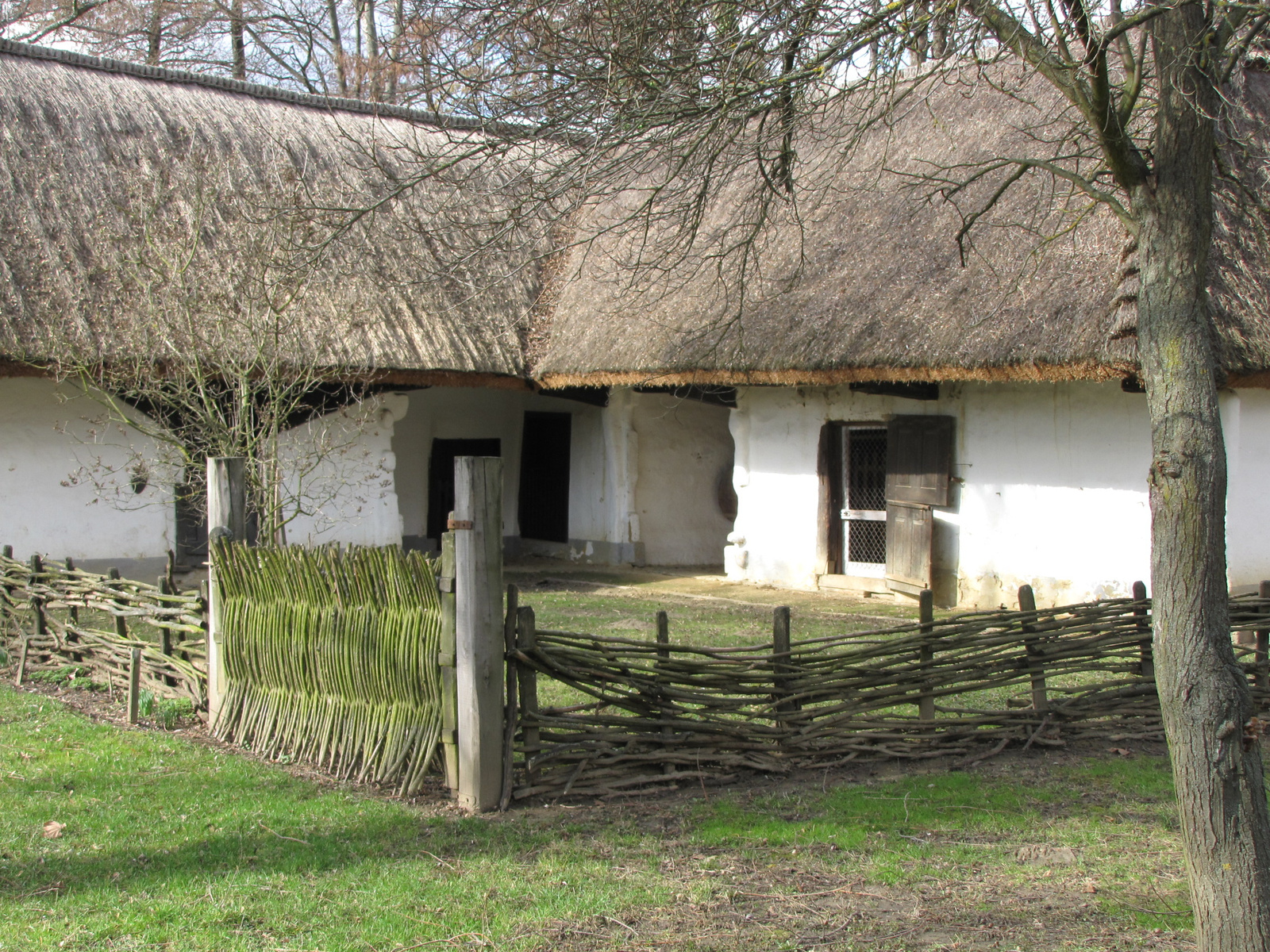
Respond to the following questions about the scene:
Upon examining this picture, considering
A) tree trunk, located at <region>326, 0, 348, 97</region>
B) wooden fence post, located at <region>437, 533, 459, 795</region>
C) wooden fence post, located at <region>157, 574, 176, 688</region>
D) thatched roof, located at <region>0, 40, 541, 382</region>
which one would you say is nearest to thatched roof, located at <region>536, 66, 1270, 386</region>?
thatched roof, located at <region>0, 40, 541, 382</region>

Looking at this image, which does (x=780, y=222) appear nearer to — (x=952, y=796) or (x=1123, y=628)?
(x=1123, y=628)

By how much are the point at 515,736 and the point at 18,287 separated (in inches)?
285

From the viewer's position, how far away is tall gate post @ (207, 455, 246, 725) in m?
5.34

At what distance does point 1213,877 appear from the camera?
2844mm

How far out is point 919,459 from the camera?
372 inches

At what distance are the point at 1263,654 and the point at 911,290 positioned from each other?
410cm

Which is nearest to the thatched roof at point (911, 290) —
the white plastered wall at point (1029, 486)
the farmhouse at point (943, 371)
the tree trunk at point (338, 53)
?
the farmhouse at point (943, 371)

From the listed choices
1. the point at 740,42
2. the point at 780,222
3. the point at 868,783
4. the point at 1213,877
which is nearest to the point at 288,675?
the point at 868,783

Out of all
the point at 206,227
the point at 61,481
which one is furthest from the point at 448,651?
the point at 206,227

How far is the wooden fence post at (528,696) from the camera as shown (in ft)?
14.1

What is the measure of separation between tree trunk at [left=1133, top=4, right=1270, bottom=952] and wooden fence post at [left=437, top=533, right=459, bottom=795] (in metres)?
2.30

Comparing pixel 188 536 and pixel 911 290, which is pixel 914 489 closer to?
pixel 911 290

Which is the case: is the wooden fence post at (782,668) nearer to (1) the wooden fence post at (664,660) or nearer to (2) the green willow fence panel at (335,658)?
(1) the wooden fence post at (664,660)

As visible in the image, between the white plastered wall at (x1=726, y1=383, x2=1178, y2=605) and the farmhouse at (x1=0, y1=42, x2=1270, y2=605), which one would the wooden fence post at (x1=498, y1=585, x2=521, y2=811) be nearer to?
the farmhouse at (x1=0, y1=42, x2=1270, y2=605)
